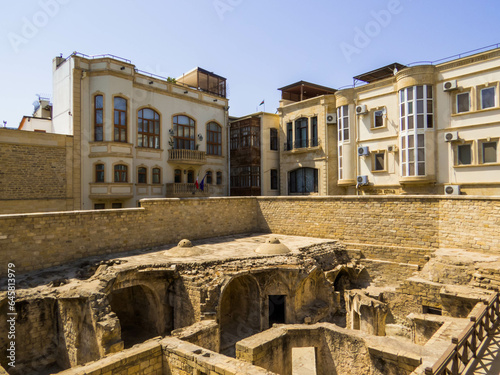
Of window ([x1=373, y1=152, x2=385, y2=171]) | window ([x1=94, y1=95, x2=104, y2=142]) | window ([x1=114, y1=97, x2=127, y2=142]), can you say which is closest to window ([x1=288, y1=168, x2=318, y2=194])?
window ([x1=373, y1=152, x2=385, y2=171])

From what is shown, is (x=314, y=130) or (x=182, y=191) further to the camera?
(x=314, y=130)

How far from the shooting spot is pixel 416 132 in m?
21.7

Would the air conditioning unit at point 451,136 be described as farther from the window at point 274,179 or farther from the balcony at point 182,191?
the balcony at point 182,191

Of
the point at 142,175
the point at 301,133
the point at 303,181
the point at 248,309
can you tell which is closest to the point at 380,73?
the point at 301,133

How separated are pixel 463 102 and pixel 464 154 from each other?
321 centimetres

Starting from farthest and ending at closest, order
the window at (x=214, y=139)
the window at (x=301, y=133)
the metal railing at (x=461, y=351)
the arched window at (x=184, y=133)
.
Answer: the window at (x=214, y=139)
the window at (x=301, y=133)
the arched window at (x=184, y=133)
the metal railing at (x=461, y=351)

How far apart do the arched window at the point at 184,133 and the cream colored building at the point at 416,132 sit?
34.5ft

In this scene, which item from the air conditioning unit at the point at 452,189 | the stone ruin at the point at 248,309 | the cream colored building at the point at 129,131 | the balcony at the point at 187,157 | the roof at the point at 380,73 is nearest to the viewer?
the stone ruin at the point at 248,309

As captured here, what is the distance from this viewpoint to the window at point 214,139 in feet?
98.6

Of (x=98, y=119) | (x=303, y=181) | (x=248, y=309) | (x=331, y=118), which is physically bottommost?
(x=248, y=309)

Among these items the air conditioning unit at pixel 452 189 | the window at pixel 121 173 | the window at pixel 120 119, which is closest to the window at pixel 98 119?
the window at pixel 120 119

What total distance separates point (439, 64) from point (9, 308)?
2583 cm

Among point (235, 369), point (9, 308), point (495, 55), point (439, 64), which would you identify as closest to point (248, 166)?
point (439, 64)

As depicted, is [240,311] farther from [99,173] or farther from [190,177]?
[190,177]
